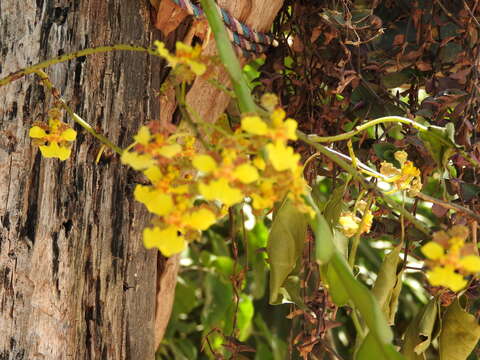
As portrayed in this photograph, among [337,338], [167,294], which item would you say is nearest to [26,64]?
[167,294]

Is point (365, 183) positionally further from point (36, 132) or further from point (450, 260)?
point (36, 132)

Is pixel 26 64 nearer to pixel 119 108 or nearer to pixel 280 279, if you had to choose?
pixel 119 108

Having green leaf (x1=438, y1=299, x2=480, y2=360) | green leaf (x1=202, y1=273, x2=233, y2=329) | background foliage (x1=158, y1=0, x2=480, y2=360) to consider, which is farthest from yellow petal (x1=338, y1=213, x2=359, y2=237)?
green leaf (x1=202, y1=273, x2=233, y2=329)

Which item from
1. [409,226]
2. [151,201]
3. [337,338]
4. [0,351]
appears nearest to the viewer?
[151,201]

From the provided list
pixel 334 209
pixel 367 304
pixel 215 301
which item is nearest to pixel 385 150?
pixel 334 209

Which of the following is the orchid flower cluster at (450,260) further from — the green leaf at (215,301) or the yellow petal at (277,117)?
the green leaf at (215,301)
